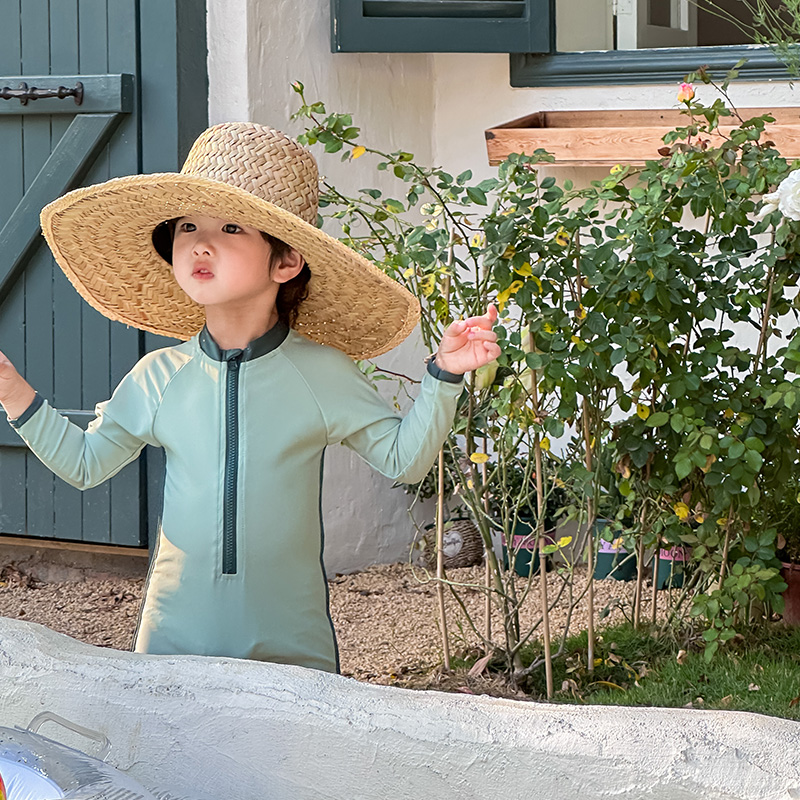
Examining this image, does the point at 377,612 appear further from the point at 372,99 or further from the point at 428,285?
the point at 372,99

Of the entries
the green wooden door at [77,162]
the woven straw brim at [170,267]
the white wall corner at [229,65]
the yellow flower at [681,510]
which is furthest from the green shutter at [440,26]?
the woven straw brim at [170,267]

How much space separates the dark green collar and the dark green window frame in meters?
2.49

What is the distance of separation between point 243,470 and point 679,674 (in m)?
1.43

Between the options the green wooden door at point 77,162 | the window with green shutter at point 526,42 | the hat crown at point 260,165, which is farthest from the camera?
the window with green shutter at point 526,42

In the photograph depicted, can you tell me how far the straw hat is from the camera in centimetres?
172

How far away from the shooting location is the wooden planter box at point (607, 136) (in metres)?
3.58

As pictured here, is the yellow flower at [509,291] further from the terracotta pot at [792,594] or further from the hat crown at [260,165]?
the terracotta pot at [792,594]

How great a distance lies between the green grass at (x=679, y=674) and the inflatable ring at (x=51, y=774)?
1.70m

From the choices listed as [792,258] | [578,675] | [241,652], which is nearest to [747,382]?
[792,258]

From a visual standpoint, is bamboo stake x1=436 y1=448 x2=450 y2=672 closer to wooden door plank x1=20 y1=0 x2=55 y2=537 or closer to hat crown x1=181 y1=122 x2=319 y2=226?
hat crown x1=181 y1=122 x2=319 y2=226

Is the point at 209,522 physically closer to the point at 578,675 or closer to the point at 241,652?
the point at 241,652

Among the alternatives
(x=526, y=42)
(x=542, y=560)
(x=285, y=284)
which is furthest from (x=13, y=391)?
(x=526, y=42)

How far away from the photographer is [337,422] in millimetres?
1800

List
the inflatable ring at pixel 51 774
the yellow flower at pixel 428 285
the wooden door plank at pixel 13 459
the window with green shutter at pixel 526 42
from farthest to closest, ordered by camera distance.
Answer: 1. the window with green shutter at pixel 526 42
2. the wooden door plank at pixel 13 459
3. the yellow flower at pixel 428 285
4. the inflatable ring at pixel 51 774
